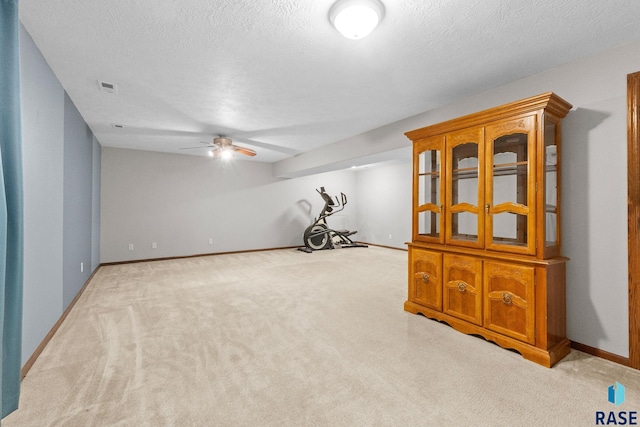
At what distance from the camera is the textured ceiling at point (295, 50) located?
1.75m

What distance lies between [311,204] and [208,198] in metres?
3.01

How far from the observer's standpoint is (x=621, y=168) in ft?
7.01

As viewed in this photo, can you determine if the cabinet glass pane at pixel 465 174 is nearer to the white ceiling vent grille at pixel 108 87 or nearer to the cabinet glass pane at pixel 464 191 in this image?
the cabinet glass pane at pixel 464 191

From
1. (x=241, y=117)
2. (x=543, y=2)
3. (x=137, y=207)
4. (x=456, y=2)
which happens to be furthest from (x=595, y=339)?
(x=137, y=207)

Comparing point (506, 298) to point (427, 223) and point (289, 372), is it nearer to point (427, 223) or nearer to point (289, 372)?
point (427, 223)

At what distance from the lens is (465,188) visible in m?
2.78

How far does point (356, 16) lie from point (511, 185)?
1.94 meters

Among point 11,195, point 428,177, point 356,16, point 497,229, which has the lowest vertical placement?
point 497,229

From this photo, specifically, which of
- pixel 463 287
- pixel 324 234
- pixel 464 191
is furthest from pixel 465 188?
pixel 324 234

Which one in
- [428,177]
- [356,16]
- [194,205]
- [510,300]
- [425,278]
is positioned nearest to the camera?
[356,16]

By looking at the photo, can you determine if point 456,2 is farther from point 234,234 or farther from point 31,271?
point 234,234

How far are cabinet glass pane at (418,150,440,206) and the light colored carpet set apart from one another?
1.32 m

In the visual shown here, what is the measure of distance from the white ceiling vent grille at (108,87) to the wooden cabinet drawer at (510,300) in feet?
13.4

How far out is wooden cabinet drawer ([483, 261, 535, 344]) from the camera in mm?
2199
